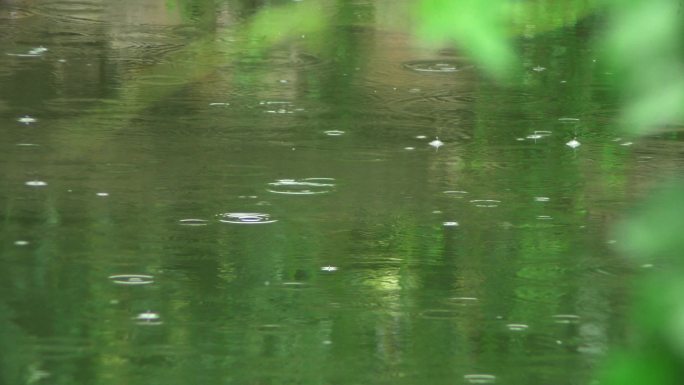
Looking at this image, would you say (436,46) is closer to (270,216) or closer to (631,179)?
(270,216)

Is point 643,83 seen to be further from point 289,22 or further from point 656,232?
point 289,22

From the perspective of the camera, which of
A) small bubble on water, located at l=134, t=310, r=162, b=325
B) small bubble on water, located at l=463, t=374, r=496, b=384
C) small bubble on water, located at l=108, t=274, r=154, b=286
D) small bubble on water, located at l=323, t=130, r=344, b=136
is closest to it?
small bubble on water, located at l=463, t=374, r=496, b=384

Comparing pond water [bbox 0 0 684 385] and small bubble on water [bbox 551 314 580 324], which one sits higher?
pond water [bbox 0 0 684 385]

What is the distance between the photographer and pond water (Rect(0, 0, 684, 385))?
4477 mm

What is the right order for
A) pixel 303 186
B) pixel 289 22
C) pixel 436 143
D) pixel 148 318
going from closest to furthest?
pixel 289 22 → pixel 148 318 → pixel 303 186 → pixel 436 143

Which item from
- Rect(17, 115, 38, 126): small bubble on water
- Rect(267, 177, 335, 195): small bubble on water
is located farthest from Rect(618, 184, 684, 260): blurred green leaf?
Rect(17, 115, 38, 126): small bubble on water

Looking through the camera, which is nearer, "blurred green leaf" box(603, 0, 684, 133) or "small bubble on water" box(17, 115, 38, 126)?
"blurred green leaf" box(603, 0, 684, 133)

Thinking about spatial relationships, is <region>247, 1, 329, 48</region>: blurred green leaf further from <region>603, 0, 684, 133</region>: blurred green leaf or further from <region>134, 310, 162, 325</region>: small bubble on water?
<region>134, 310, 162, 325</region>: small bubble on water

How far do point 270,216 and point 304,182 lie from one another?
54 cm

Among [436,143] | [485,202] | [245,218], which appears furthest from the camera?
[436,143]

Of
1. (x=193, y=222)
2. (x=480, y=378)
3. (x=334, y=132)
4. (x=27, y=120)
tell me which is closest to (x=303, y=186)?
(x=193, y=222)

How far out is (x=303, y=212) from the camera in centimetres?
615

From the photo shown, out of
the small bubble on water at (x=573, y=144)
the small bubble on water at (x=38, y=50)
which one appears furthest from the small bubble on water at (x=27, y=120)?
the small bubble on water at (x=573, y=144)

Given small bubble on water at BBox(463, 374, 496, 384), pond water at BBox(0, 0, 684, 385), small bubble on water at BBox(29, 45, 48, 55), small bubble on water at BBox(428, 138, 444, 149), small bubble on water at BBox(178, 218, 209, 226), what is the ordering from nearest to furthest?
1. small bubble on water at BBox(463, 374, 496, 384)
2. pond water at BBox(0, 0, 684, 385)
3. small bubble on water at BBox(178, 218, 209, 226)
4. small bubble on water at BBox(428, 138, 444, 149)
5. small bubble on water at BBox(29, 45, 48, 55)
